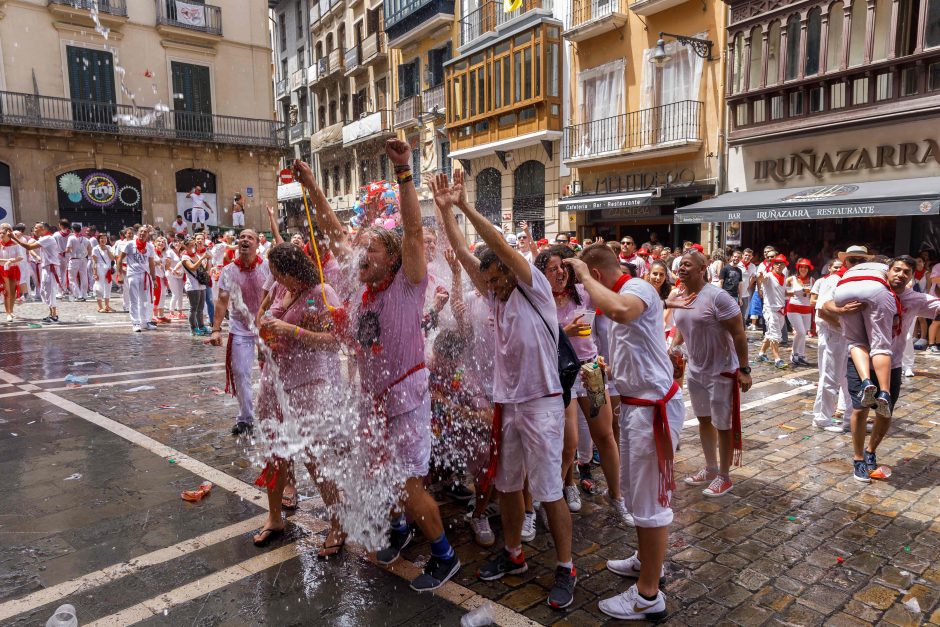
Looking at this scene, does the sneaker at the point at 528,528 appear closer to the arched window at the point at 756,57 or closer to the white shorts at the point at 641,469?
the white shorts at the point at 641,469

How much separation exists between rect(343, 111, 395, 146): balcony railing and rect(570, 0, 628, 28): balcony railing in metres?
13.2

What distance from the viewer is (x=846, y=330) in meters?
5.34

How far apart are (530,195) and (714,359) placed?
19.8 m

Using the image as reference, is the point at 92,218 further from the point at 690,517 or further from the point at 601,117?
the point at 690,517

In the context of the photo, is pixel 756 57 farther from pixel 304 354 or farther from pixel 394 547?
pixel 394 547

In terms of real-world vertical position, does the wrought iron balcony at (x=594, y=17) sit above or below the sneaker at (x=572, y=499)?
above

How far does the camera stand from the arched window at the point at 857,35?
1409 cm

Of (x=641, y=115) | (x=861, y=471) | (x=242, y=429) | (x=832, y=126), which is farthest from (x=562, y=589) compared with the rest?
(x=641, y=115)

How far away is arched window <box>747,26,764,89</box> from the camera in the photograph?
16078mm

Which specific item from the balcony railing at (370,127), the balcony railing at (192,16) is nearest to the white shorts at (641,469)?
the balcony railing at (192,16)

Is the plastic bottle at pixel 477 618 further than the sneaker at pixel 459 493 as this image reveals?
No

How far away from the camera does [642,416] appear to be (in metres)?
3.29

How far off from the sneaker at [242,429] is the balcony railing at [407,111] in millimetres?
25796

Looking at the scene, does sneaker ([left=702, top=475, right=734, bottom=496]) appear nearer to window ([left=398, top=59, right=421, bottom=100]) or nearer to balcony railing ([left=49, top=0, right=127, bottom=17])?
balcony railing ([left=49, top=0, right=127, bottom=17])
